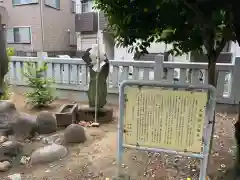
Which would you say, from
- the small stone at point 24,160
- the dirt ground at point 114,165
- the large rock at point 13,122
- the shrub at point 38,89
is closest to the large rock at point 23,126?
the large rock at point 13,122

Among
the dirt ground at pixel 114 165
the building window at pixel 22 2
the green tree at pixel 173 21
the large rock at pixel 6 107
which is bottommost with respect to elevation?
the dirt ground at pixel 114 165

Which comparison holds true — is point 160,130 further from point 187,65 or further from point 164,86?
point 187,65

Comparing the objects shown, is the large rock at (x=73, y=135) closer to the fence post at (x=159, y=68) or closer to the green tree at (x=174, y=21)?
the green tree at (x=174, y=21)

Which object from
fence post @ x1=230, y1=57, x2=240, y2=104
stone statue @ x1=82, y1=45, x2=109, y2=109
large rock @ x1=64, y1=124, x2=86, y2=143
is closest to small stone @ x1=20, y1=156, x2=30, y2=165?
large rock @ x1=64, y1=124, x2=86, y2=143

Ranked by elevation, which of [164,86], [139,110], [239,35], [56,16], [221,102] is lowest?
[221,102]

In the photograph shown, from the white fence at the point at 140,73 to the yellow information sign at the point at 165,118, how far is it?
2770 mm

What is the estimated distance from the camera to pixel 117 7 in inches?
72.7

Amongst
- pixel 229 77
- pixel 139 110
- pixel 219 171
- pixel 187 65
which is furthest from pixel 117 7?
pixel 229 77

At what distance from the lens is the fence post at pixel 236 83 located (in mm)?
4660

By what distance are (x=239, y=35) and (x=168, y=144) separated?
1039 mm

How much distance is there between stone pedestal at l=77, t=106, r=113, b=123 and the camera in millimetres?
4348

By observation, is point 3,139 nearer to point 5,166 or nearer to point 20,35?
point 5,166

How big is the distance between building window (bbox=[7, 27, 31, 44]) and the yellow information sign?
11287 mm

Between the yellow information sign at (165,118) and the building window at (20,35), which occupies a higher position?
the building window at (20,35)
